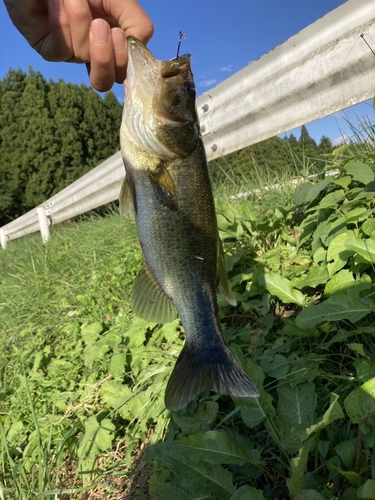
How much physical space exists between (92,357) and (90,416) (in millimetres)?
365

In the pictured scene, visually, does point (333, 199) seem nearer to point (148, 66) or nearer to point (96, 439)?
point (148, 66)

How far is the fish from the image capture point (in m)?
1.52

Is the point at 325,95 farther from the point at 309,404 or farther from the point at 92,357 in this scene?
the point at 92,357

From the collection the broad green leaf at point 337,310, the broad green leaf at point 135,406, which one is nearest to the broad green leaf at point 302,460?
the broad green leaf at point 337,310

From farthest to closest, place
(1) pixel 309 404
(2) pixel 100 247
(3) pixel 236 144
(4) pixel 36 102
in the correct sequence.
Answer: (4) pixel 36 102 → (2) pixel 100 247 → (3) pixel 236 144 → (1) pixel 309 404

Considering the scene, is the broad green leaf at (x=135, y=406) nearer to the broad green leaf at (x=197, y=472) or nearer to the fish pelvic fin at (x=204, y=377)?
the broad green leaf at (x=197, y=472)

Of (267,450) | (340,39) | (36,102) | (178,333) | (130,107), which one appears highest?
(36,102)

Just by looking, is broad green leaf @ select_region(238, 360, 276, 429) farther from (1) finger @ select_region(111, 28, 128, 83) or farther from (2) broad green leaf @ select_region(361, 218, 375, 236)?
(1) finger @ select_region(111, 28, 128, 83)

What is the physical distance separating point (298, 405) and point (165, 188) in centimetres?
93

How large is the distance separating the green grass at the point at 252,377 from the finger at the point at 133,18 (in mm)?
1301

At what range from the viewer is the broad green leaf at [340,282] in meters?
1.98

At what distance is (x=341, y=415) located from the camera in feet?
4.25

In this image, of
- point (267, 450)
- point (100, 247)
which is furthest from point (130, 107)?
point (100, 247)

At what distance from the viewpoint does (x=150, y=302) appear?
1.69 m
